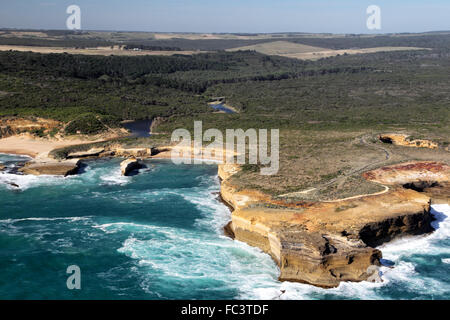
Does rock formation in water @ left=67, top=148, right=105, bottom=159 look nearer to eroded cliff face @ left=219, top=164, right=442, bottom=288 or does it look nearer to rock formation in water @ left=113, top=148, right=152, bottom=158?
rock formation in water @ left=113, top=148, right=152, bottom=158

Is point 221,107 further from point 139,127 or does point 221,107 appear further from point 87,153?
point 87,153

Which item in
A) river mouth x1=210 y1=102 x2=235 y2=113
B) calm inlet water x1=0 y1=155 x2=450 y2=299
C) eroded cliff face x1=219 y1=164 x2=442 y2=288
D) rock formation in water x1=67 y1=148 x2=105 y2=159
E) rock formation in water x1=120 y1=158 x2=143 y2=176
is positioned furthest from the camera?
river mouth x1=210 y1=102 x2=235 y2=113

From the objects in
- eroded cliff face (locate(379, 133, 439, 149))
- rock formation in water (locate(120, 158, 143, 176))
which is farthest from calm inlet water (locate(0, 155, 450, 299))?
eroded cliff face (locate(379, 133, 439, 149))

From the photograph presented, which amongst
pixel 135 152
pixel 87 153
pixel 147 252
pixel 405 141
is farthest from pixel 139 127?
pixel 147 252

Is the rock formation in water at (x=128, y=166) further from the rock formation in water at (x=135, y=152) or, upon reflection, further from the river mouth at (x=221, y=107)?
the river mouth at (x=221, y=107)

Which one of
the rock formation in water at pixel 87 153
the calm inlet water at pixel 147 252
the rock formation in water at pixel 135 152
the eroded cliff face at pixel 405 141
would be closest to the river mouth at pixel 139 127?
the rock formation in water at pixel 135 152
